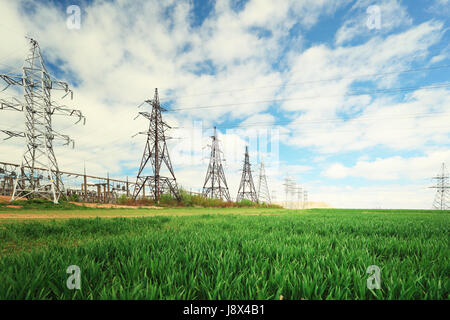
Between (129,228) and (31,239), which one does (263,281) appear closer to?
(129,228)

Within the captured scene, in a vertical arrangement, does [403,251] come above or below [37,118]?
below

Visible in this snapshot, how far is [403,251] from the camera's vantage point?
2.41 meters

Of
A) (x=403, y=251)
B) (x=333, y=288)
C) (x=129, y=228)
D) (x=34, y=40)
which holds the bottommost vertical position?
(x=129, y=228)

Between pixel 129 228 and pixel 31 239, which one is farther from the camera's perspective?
pixel 129 228

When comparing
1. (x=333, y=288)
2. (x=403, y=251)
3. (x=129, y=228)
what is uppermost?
(x=333, y=288)

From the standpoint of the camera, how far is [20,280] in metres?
1.33

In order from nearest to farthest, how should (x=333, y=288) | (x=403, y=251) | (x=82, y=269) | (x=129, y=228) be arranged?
(x=333, y=288) → (x=82, y=269) → (x=403, y=251) → (x=129, y=228)
